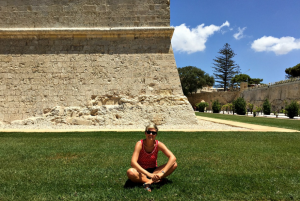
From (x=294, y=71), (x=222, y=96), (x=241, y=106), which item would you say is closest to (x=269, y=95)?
(x=222, y=96)

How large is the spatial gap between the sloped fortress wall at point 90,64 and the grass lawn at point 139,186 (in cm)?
417

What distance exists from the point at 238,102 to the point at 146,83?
17142 mm

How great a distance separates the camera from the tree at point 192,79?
4861 cm

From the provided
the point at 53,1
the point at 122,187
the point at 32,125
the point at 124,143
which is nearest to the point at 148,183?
the point at 122,187

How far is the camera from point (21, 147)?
530cm

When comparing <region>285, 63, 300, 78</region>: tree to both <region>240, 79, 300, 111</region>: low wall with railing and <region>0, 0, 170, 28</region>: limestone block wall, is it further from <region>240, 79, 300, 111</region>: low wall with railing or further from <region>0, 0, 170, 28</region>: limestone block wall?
<region>0, 0, 170, 28</region>: limestone block wall

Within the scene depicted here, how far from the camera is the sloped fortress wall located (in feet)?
31.2

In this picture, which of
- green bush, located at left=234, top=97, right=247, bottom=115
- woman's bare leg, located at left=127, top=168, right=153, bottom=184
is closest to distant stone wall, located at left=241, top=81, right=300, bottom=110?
green bush, located at left=234, top=97, right=247, bottom=115

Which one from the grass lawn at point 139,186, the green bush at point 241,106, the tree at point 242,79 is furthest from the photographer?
the tree at point 242,79

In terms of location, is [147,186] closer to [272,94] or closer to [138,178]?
[138,178]

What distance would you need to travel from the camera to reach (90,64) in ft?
32.0

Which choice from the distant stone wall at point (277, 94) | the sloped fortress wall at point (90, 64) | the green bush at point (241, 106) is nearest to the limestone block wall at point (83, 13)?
the sloped fortress wall at point (90, 64)

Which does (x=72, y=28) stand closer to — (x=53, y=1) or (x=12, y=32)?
(x=53, y=1)

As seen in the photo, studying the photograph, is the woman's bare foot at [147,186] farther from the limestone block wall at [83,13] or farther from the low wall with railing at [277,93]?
the low wall with railing at [277,93]
